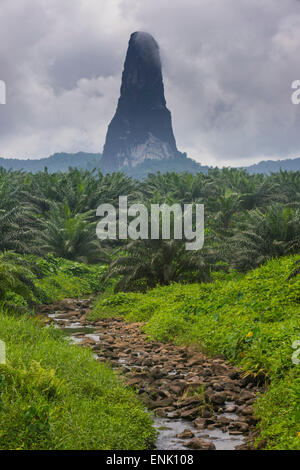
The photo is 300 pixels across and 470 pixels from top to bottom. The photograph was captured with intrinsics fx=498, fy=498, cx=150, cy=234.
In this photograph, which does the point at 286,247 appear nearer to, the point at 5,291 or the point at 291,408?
the point at 5,291

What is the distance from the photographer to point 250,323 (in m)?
6.93

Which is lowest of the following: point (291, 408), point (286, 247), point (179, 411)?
point (179, 411)

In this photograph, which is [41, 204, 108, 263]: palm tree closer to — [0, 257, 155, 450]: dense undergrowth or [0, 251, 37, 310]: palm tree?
[0, 251, 37, 310]: palm tree

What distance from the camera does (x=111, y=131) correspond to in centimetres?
16038

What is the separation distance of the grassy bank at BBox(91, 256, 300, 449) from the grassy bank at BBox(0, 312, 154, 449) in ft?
3.87

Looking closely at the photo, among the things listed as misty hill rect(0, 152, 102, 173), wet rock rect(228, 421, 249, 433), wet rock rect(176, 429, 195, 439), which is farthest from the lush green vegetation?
misty hill rect(0, 152, 102, 173)

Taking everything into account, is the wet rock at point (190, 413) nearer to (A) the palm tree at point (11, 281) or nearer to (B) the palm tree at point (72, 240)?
(A) the palm tree at point (11, 281)

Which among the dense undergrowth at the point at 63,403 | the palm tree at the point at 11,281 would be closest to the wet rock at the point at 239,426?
the dense undergrowth at the point at 63,403

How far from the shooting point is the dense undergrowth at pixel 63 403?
371cm

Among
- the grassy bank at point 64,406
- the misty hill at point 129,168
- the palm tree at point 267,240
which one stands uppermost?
the misty hill at point 129,168

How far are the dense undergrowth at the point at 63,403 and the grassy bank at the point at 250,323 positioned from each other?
1.17m

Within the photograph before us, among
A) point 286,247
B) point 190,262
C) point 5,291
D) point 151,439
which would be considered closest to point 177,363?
point 151,439

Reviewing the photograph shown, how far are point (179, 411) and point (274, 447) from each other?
1.35 meters

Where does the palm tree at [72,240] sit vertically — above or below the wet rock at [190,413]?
above
